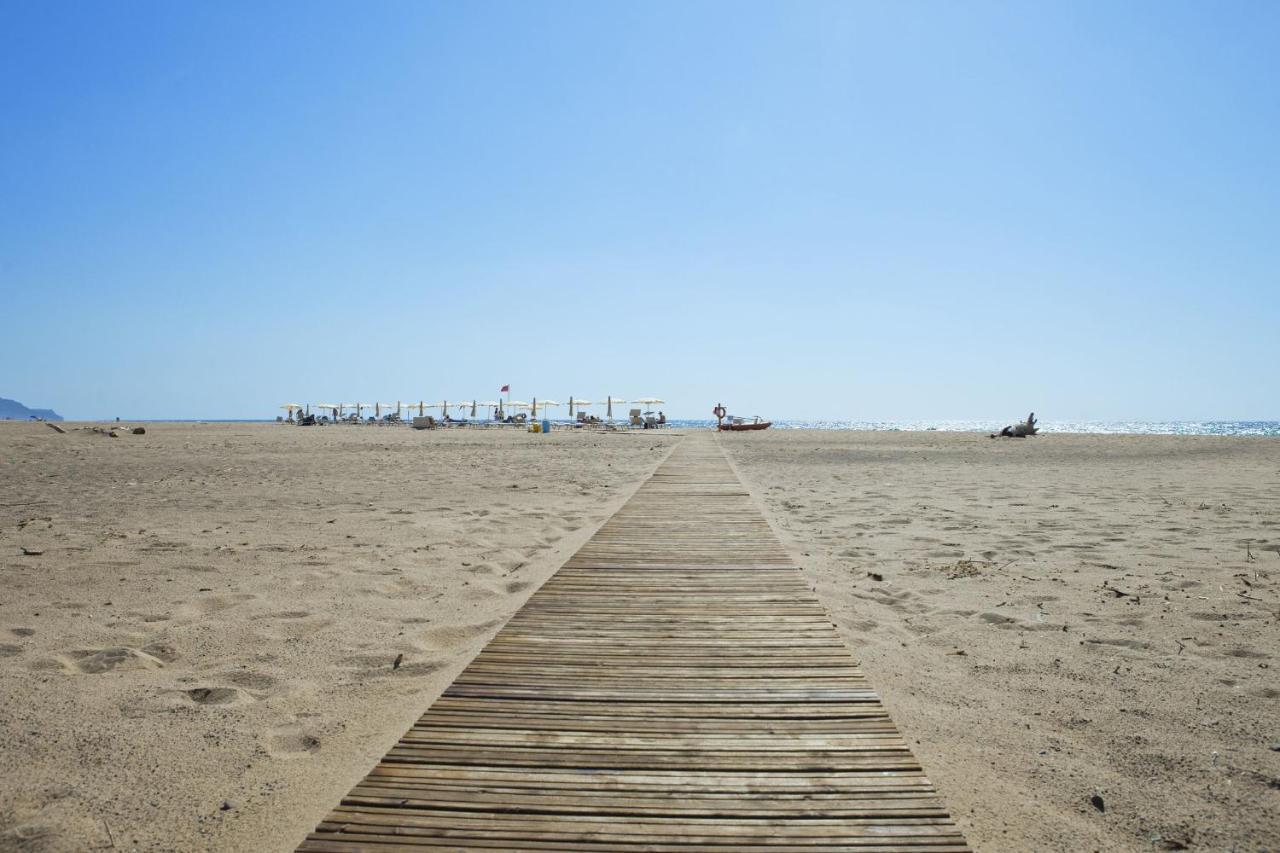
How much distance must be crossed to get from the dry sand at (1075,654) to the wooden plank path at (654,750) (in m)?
0.32

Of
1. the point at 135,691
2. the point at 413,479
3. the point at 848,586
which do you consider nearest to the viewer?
the point at 135,691

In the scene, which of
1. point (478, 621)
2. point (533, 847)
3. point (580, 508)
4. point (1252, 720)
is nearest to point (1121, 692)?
point (1252, 720)

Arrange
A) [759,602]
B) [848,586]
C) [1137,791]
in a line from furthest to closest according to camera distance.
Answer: [848,586] < [759,602] < [1137,791]

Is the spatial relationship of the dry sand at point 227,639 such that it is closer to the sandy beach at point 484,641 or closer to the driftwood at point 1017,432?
the sandy beach at point 484,641

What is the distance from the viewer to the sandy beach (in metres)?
2.19

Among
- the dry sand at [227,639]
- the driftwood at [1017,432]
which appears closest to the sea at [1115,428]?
the driftwood at [1017,432]

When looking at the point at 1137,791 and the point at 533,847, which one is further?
the point at 1137,791

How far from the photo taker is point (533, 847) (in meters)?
1.75

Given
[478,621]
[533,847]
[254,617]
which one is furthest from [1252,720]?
[254,617]

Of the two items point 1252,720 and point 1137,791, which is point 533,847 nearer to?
point 1137,791

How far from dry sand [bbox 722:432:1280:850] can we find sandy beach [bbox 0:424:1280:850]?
2 cm

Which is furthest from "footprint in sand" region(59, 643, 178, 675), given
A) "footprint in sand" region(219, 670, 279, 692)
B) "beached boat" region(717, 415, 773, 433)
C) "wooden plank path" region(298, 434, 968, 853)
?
"beached boat" region(717, 415, 773, 433)

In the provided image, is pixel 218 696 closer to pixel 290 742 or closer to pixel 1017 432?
pixel 290 742

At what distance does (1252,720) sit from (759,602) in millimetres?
2159
